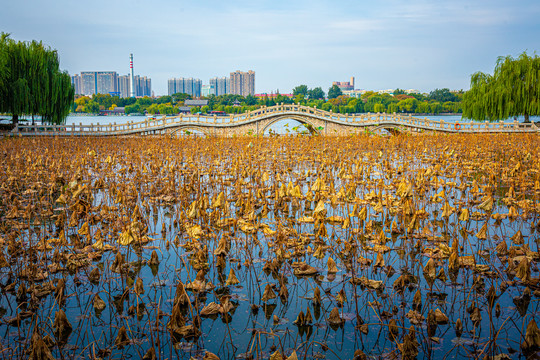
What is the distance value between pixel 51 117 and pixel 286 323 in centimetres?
2555

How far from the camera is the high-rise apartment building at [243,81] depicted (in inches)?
6506

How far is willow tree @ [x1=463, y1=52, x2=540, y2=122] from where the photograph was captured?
86.8 feet

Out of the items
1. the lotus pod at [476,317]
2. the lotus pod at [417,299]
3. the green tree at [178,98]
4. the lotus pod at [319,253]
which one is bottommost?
the lotus pod at [476,317]

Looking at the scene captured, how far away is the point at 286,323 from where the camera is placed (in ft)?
9.29

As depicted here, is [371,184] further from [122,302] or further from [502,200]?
[122,302]

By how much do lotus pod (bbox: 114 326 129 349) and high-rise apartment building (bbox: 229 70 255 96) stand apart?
166 m

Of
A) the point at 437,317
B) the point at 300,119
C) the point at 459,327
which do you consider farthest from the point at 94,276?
the point at 300,119

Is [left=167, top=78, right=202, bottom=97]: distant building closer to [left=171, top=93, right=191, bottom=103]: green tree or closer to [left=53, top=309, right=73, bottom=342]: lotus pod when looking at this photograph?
[left=171, top=93, right=191, bottom=103]: green tree

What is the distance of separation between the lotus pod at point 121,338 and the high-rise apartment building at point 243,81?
544 ft

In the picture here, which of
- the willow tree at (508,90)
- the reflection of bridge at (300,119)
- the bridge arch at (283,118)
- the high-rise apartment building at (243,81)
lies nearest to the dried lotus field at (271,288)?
the reflection of bridge at (300,119)

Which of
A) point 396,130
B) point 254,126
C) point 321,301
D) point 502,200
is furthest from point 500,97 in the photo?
point 321,301

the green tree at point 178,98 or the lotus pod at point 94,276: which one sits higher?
the green tree at point 178,98

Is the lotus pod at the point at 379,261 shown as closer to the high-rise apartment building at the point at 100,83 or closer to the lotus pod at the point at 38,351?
the lotus pod at the point at 38,351

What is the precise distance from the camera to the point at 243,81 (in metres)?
166
